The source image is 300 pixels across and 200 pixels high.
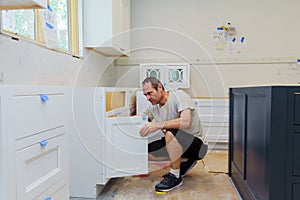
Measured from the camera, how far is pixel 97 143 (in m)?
1.78

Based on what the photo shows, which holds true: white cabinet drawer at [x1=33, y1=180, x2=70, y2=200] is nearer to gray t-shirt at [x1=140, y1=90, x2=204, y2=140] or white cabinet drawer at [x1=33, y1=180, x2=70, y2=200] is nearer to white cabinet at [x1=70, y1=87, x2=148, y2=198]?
white cabinet at [x1=70, y1=87, x2=148, y2=198]

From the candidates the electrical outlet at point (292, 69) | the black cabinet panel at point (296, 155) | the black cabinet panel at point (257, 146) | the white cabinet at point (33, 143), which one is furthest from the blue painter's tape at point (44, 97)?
the electrical outlet at point (292, 69)

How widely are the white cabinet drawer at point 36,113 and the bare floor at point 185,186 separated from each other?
35.3 inches

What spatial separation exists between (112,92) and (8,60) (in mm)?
811

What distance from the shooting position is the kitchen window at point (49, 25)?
1552mm

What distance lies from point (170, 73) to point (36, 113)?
236cm

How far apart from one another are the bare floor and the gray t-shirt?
396 mm

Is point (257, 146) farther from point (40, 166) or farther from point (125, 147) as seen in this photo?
point (40, 166)

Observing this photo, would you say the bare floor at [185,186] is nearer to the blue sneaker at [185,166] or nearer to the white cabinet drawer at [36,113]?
the blue sneaker at [185,166]

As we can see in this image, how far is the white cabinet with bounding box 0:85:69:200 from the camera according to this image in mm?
867

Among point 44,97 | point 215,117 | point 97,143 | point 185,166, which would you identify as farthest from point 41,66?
point 215,117

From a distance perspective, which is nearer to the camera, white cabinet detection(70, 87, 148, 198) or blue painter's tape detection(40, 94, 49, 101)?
blue painter's tape detection(40, 94, 49, 101)

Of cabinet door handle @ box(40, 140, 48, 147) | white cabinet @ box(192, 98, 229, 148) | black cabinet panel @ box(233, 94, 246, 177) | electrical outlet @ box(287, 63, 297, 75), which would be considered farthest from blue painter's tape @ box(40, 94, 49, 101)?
electrical outlet @ box(287, 63, 297, 75)

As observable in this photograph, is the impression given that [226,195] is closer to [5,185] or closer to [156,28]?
[5,185]
